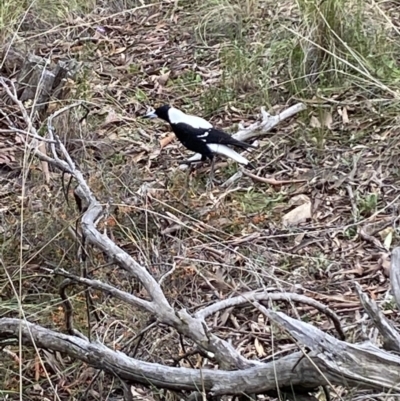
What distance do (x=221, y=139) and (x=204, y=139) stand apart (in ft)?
0.23

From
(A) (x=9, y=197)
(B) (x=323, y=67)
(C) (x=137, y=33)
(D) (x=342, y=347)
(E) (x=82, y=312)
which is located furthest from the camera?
(C) (x=137, y=33)

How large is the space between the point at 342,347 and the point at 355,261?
3.86ft

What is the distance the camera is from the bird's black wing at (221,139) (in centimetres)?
356

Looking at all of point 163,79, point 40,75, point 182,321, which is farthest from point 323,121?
point 182,321

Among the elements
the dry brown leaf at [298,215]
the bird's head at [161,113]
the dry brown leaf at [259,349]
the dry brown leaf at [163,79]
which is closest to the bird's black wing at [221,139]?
the bird's head at [161,113]

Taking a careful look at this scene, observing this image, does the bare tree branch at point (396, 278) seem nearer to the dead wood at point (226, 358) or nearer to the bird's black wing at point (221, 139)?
the dead wood at point (226, 358)

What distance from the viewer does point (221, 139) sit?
357cm

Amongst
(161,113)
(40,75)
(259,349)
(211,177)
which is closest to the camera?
(259,349)

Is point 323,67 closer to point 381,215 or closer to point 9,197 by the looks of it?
point 381,215

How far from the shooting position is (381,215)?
10.0 feet

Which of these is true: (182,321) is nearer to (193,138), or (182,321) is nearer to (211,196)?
(211,196)

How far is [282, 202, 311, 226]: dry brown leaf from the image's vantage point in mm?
3129

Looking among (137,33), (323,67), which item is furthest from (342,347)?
(137,33)

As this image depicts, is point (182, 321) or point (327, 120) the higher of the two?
point (182, 321)
